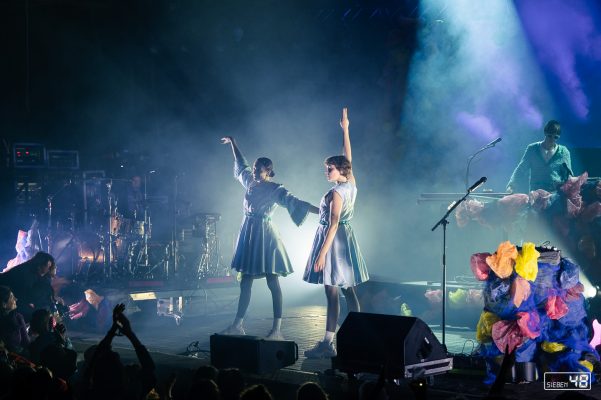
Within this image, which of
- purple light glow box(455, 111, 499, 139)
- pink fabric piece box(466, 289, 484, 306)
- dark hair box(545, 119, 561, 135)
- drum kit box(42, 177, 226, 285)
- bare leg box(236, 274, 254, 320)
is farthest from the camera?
drum kit box(42, 177, 226, 285)

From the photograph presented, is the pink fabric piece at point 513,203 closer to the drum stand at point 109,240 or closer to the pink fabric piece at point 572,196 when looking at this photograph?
the pink fabric piece at point 572,196

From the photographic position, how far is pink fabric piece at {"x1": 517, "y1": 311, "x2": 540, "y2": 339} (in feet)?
20.7

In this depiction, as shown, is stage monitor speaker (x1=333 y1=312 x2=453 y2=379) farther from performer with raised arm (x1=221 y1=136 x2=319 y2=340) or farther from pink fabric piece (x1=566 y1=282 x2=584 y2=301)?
performer with raised arm (x1=221 y1=136 x2=319 y2=340)

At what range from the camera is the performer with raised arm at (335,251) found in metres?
8.10

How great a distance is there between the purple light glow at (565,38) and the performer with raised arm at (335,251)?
5.94 meters

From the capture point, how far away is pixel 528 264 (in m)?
6.36

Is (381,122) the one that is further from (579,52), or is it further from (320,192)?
(579,52)

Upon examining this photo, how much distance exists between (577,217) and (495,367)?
4594 mm

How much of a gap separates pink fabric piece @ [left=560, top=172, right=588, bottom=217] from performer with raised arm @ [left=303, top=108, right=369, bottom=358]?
3730mm

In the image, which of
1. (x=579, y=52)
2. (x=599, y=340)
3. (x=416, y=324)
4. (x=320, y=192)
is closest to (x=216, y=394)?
(x=416, y=324)

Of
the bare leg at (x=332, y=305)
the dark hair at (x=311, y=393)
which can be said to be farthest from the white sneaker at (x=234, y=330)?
the dark hair at (x=311, y=393)

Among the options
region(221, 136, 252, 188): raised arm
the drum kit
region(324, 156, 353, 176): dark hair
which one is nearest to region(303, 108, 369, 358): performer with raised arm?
region(324, 156, 353, 176): dark hair

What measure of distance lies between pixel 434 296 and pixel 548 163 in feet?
8.76

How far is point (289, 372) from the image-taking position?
7.19 metres
